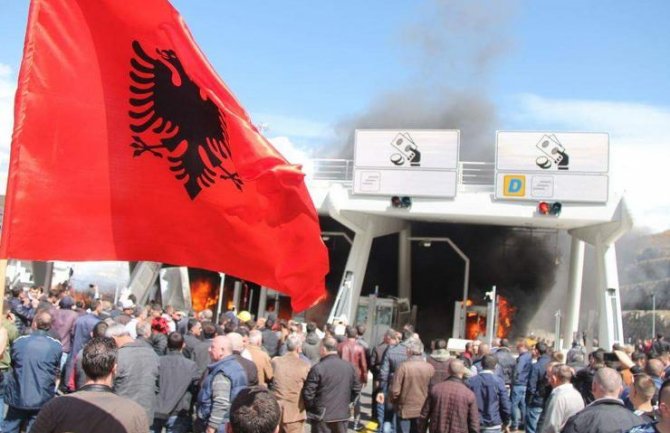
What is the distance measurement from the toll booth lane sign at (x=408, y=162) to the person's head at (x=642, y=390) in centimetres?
1707

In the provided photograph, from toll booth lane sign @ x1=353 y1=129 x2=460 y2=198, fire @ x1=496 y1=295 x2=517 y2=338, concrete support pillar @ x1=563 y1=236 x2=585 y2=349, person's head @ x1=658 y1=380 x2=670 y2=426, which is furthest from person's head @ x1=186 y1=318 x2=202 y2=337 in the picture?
fire @ x1=496 y1=295 x2=517 y2=338

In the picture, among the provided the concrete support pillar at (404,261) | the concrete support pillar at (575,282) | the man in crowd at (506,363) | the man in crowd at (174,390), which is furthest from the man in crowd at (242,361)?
the concrete support pillar at (404,261)

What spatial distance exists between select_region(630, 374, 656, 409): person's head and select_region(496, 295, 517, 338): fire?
3277 centimetres

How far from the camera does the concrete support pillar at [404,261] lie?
1248 inches

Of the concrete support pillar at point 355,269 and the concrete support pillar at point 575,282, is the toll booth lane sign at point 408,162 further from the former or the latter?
the concrete support pillar at point 575,282

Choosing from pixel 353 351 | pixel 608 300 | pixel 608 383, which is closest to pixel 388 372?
pixel 353 351

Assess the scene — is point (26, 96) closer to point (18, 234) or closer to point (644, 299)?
point (18, 234)

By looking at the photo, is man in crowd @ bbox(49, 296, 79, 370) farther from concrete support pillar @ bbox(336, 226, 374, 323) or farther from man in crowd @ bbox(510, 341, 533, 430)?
concrete support pillar @ bbox(336, 226, 374, 323)

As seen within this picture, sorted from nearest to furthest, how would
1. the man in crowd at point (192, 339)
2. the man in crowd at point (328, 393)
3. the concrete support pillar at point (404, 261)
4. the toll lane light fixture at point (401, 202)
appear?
1. the man in crowd at point (328, 393)
2. the man in crowd at point (192, 339)
3. the toll lane light fixture at point (401, 202)
4. the concrete support pillar at point (404, 261)

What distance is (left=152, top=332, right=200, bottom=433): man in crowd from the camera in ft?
23.1

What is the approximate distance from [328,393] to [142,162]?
11.5ft

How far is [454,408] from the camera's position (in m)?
7.16

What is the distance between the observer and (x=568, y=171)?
2156 centimetres

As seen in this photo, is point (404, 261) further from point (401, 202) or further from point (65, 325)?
point (65, 325)
